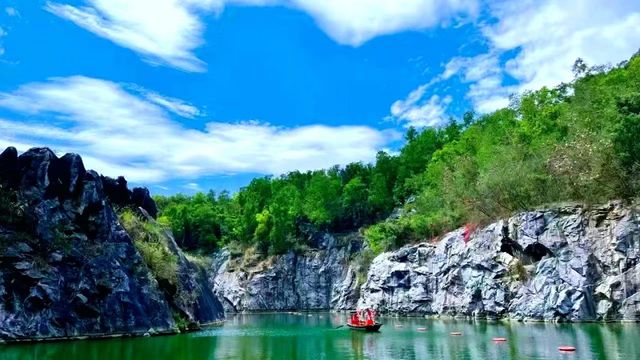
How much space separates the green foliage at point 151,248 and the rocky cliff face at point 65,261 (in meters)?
1.96

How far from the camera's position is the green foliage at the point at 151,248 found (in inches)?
2141

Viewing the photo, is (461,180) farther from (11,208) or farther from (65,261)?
(11,208)

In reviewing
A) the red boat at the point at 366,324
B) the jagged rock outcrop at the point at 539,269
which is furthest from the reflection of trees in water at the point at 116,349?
the jagged rock outcrop at the point at 539,269

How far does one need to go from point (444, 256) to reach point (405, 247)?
817 cm

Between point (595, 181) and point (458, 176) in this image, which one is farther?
point (458, 176)

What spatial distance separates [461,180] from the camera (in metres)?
70.9

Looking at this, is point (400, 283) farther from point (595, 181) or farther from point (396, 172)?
point (396, 172)

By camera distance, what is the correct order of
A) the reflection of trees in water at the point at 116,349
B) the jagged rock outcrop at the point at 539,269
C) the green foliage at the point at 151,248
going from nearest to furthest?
the reflection of trees in water at the point at 116,349, the jagged rock outcrop at the point at 539,269, the green foliage at the point at 151,248

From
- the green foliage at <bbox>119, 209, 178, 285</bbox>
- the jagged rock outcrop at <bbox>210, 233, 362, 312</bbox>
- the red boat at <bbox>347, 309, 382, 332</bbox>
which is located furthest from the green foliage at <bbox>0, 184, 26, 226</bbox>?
the jagged rock outcrop at <bbox>210, 233, 362, 312</bbox>

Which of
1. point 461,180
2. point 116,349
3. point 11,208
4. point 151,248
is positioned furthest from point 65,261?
point 461,180

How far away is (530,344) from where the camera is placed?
3284cm

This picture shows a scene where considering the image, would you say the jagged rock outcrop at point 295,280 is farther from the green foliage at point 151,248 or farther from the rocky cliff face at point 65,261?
the rocky cliff face at point 65,261

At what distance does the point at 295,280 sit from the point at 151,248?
4960cm

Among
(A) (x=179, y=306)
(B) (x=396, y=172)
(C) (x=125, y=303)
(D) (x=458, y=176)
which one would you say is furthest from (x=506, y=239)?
(B) (x=396, y=172)
